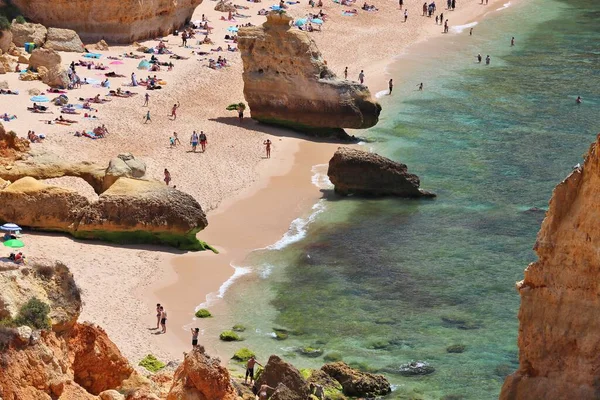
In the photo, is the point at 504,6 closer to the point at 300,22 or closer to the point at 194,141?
the point at 300,22

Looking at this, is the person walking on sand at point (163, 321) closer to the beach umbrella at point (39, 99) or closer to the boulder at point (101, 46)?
the beach umbrella at point (39, 99)

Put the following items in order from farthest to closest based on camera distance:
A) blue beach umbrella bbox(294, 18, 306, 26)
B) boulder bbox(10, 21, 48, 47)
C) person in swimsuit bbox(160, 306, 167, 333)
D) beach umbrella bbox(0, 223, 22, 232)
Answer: blue beach umbrella bbox(294, 18, 306, 26) < boulder bbox(10, 21, 48, 47) < beach umbrella bbox(0, 223, 22, 232) < person in swimsuit bbox(160, 306, 167, 333)

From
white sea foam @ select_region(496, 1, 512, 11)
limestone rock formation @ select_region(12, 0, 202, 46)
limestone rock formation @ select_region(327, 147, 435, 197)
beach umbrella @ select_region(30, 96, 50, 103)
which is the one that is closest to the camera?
limestone rock formation @ select_region(327, 147, 435, 197)

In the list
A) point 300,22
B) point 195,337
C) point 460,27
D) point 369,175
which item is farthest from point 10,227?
point 460,27

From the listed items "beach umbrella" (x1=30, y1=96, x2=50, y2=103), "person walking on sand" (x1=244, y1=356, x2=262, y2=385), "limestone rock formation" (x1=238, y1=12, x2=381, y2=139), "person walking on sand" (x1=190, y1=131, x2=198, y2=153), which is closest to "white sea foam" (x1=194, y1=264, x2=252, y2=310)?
"person walking on sand" (x1=244, y1=356, x2=262, y2=385)

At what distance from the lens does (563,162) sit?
5631 centimetres

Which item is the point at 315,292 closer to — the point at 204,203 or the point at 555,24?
the point at 204,203

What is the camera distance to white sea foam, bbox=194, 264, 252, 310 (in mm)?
39053

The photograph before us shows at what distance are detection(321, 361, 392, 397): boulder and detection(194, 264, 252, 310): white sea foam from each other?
22.4 feet

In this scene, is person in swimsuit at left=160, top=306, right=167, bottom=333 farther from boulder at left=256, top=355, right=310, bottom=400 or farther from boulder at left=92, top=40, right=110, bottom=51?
boulder at left=92, top=40, right=110, bottom=51

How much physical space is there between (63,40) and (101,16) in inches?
159

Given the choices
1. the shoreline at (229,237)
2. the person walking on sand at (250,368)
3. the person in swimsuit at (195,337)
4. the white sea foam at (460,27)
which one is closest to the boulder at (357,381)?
the person walking on sand at (250,368)

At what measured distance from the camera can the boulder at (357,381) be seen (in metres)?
32.3

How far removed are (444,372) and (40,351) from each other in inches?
678
